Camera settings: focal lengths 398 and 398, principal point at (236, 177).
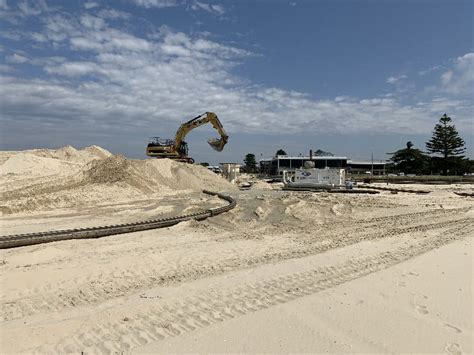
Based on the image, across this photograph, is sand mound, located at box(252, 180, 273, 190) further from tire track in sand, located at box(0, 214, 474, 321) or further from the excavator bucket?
tire track in sand, located at box(0, 214, 474, 321)

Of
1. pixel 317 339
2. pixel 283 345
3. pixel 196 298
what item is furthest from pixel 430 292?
pixel 196 298

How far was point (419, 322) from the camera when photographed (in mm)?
4645

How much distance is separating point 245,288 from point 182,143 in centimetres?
2970

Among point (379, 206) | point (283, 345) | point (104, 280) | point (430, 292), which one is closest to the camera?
point (283, 345)

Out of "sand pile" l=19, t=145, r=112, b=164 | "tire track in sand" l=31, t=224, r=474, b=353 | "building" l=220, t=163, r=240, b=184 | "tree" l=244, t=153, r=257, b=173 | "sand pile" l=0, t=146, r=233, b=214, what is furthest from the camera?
"tree" l=244, t=153, r=257, b=173

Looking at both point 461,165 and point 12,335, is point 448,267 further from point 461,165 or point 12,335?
point 461,165

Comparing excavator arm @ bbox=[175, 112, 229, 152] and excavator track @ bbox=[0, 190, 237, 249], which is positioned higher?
excavator arm @ bbox=[175, 112, 229, 152]

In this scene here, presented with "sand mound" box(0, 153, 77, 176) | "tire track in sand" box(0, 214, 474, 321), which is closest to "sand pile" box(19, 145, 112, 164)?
"sand mound" box(0, 153, 77, 176)

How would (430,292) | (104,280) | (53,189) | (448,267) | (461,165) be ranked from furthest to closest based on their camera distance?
(461,165), (53,189), (448,267), (104,280), (430,292)

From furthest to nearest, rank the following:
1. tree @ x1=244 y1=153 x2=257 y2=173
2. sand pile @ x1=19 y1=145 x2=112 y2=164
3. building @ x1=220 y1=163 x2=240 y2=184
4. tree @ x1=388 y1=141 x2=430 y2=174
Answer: tree @ x1=244 y1=153 x2=257 y2=173 < tree @ x1=388 y1=141 x2=430 y2=174 < sand pile @ x1=19 y1=145 x2=112 y2=164 < building @ x1=220 y1=163 x2=240 y2=184

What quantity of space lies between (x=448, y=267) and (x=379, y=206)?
929 cm

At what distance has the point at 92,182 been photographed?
2030 centimetres

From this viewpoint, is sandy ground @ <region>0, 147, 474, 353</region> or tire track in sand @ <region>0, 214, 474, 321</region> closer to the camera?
sandy ground @ <region>0, 147, 474, 353</region>

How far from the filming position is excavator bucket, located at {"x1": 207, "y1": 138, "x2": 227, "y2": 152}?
32938 mm
